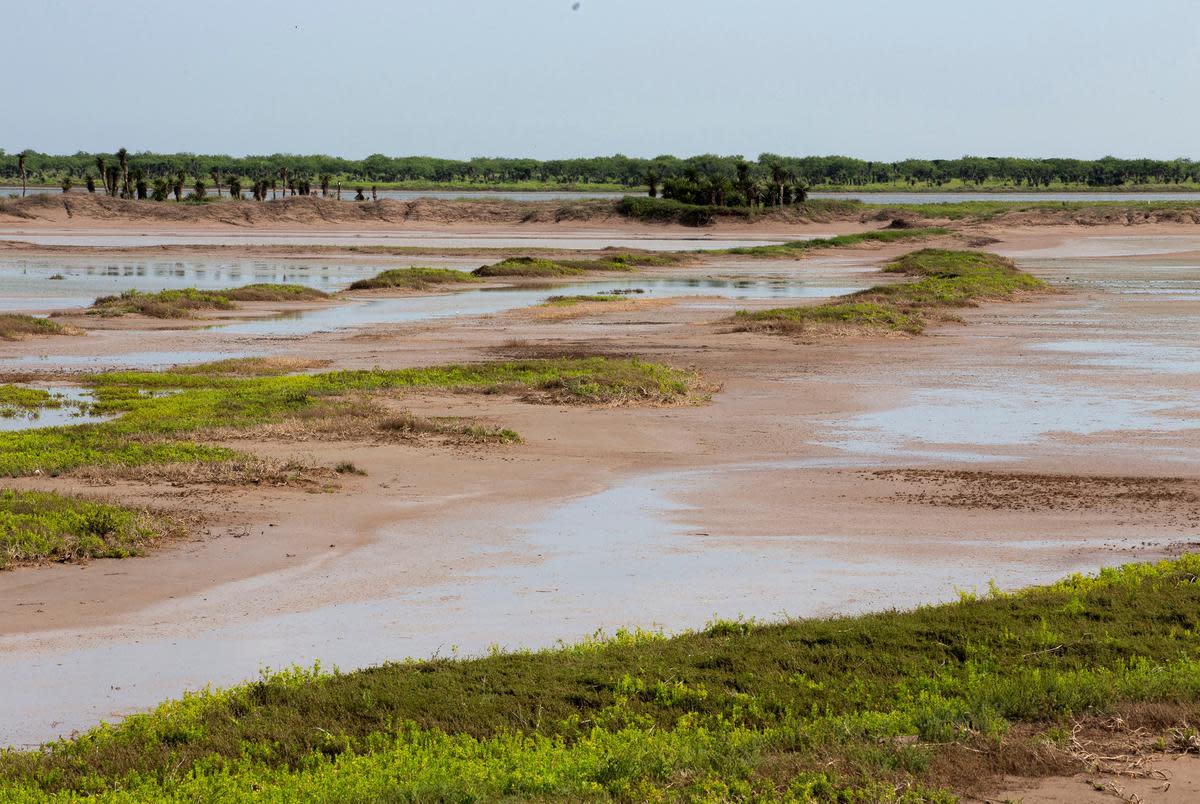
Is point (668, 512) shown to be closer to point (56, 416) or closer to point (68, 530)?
point (68, 530)

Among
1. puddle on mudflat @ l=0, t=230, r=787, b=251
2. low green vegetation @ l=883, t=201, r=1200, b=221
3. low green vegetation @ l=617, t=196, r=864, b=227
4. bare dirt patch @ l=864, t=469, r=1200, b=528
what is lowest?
bare dirt patch @ l=864, t=469, r=1200, b=528

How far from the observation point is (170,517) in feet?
50.2

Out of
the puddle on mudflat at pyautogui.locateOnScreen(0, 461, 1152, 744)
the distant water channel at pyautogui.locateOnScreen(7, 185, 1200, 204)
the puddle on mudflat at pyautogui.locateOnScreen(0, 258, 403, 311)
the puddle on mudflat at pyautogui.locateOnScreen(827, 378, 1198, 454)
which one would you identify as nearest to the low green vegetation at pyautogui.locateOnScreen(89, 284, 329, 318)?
the puddle on mudflat at pyautogui.locateOnScreen(0, 258, 403, 311)

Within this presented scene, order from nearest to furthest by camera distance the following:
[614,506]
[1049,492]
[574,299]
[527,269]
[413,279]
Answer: [614,506]
[1049,492]
[574,299]
[413,279]
[527,269]

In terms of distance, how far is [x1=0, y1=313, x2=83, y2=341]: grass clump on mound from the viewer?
36.3 meters

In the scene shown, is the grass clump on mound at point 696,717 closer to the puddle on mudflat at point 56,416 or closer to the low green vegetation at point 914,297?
the puddle on mudflat at point 56,416

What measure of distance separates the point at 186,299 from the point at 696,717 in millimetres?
39492

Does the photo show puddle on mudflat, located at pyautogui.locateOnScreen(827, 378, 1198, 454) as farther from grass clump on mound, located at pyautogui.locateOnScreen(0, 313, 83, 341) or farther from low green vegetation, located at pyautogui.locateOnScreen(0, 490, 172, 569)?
grass clump on mound, located at pyautogui.locateOnScreen(0, 313, 83, 341)

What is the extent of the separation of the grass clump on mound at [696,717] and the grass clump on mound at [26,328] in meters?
29.2

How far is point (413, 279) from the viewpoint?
58719 mm

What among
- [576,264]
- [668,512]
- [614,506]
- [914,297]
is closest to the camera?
[668,512]

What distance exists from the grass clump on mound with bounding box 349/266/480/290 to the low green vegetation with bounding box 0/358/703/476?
26656 mm

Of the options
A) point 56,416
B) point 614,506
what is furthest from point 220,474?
point 56,416

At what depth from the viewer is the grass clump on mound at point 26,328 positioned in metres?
36.3
